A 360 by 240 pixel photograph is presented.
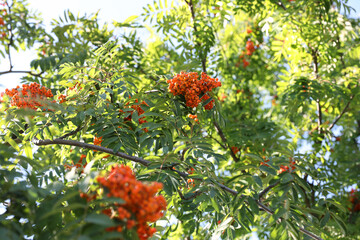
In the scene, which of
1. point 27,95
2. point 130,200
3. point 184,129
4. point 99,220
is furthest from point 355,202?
point 99,220

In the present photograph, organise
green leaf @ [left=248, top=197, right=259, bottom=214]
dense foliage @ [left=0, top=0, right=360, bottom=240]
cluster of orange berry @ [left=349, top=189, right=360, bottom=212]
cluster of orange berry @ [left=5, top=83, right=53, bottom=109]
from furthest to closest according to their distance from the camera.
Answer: cluster of orange berry @ [left=349, top=189, right=360, bottom=212]
cluster of orange berry @ [left=5, top=83, right=53, bottom=109]
green leaf @ [left=248, top=197, right=259, bottom=214]
dense foliage @ [left=0, top=0, right=360, bottom=240]

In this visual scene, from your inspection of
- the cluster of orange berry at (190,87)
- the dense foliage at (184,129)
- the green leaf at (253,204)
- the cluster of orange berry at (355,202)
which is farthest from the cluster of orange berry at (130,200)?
the cluster of orange berry at (355,202)

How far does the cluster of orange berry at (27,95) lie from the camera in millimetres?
2566

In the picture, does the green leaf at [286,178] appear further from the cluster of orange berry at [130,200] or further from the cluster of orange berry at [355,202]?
Answer: the cluster of orange berry at [355,202]

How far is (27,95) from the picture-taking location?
8.48 ft

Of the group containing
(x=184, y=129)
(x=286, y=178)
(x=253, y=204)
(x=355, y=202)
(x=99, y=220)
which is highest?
(x=355, y=202)

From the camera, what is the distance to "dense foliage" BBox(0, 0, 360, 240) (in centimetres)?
166

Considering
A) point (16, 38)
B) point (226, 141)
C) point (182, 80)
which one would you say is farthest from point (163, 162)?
point (16, 38)

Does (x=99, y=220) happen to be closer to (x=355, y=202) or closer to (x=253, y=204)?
(x=253, y=204)

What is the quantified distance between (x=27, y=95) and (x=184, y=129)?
51.2 inches

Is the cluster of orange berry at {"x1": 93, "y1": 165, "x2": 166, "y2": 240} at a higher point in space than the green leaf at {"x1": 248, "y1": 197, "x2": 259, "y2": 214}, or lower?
lower

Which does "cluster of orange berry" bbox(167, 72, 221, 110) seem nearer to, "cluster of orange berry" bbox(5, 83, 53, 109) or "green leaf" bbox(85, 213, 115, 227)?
"cluster of orange berry" bbox(5, 83, 53, 109)

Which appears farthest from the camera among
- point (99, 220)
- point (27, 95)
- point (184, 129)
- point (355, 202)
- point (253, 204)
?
point (355, 202)

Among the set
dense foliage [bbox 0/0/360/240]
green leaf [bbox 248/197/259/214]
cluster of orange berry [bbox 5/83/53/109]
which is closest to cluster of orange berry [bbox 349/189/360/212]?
dense foliage [bbox 0/0/360/240]
